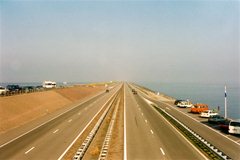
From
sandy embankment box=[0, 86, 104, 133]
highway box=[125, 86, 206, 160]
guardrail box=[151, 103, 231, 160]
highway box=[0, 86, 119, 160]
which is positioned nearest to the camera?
guardrail box=[151, 103, 231, 160]

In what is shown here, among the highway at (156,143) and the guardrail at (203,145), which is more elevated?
the guardrail at (203,145)

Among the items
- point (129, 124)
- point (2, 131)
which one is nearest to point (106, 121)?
point (129, 124)

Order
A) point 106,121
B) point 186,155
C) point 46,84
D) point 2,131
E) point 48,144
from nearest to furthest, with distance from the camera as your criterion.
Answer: point 186,155 < point 48,144 < point 2,131 < point 106,121 < point 46,84

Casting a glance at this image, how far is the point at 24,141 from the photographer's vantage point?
100 feet

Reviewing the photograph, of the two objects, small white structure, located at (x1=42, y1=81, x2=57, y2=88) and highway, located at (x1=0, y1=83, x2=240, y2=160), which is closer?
highway, located at (x1=0, y1=83, x2=240, y2=160)

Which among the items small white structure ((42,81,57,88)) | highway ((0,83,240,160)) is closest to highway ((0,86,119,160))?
highway ((0,83,240,160))

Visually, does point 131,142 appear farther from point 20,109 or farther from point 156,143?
point 20,109

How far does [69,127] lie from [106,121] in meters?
6.86

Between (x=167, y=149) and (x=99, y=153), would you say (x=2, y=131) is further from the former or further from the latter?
(x=167, y=149)

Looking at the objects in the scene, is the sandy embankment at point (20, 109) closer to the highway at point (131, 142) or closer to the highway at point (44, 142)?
the highway at point (131, 142)

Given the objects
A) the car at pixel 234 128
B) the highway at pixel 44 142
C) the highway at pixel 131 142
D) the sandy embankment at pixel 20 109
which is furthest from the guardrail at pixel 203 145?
the sandy embankment at pixel 20 109

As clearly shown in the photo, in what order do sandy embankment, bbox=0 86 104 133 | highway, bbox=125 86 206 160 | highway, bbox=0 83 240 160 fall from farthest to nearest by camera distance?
sandy embankment, bbox=0 86 104 133
highway, bbox=0 83 240 160
highway, bbox=125 86 206 160

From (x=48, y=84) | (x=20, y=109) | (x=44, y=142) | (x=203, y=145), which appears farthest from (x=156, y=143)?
(x=48, y=84)

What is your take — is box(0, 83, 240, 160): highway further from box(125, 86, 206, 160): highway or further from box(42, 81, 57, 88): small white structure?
box(42, 81, 57, 88): small white structure
